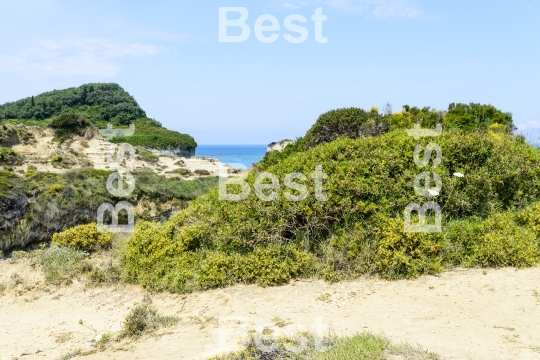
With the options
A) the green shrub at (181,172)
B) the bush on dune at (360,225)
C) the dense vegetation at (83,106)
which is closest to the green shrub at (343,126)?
the bush on dune at (360,225)

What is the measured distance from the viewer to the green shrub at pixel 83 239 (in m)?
9.88

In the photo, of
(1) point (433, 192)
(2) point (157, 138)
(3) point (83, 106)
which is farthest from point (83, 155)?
(3) point (83, 106)

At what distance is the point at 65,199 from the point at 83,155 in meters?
15.2

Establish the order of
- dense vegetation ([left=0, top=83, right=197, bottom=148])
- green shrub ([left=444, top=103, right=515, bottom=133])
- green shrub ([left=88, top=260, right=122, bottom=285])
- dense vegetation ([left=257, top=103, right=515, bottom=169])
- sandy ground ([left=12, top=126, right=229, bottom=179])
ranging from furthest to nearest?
dense vegetation ([left=0, top=83, right=197, bottom=148]), sandy ground ([left=12, top=126, right=229, bottom=179]), dense vegetation ([left=257, top=103, right=515, bottom=169]), green shrub ([left=444, top=103, right=515, bottom=133]), green shrub ([left=88, top=260, right=122, bottom=285])

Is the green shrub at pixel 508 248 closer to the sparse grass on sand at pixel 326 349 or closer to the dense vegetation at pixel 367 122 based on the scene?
the sparse grass on sand at pixel 326 349

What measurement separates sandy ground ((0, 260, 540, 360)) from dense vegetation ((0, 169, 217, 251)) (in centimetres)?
903

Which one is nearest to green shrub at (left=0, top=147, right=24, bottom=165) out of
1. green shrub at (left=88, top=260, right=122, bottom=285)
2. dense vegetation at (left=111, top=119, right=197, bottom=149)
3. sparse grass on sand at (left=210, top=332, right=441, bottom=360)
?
green shrub at (left=88, top=260, right=122, bottom=285)

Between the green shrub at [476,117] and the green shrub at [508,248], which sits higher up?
the green shrub at [476,117]

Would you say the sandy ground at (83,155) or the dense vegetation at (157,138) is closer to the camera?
the sandy ground at (83,155)

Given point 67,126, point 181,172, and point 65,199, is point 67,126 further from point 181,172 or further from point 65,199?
point 65,199

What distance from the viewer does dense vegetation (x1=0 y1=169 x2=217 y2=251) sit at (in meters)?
15.8

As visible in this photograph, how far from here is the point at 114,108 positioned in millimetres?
71938

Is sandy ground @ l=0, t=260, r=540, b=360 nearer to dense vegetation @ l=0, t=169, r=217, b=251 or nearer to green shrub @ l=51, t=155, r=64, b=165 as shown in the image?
dense vegetation @ l=0, t=169, r=217, b=251

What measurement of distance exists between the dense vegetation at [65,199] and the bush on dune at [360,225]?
32.6ft
